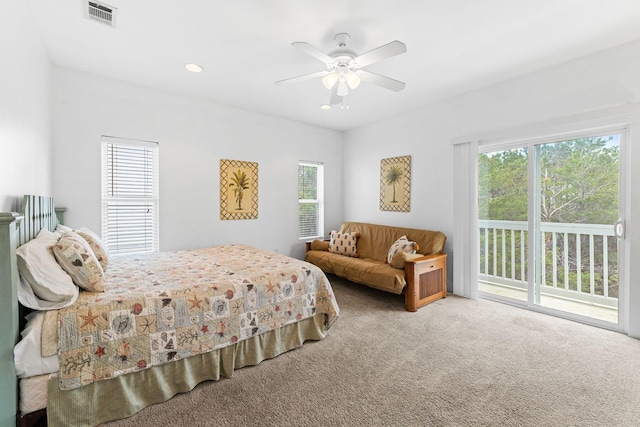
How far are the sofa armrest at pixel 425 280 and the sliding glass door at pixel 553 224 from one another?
53 cm

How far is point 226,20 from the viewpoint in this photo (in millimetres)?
2250

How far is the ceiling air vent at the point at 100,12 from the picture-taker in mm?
2098

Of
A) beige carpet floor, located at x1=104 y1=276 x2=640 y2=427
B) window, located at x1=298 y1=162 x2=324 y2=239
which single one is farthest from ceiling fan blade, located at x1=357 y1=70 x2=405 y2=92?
window, located at x1=298 y1=162 x2=324 y2=239

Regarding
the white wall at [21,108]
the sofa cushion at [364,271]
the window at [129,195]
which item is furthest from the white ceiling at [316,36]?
the sofa cushion at [364,271]

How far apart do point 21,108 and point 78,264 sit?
3.95ft

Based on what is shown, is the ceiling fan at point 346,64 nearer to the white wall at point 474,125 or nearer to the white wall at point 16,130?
the white wall at point 474,125

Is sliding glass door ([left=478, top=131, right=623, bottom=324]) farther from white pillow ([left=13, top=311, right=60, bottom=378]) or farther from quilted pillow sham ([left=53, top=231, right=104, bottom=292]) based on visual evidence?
white pillow ([left=13, top=311, right=60, bottom=378])

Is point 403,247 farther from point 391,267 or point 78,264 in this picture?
point 78,264

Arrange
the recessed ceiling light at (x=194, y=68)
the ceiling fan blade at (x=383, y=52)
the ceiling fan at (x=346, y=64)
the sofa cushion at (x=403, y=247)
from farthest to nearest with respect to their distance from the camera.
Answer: the sofa cushion at (x=403, y=247)
the recessed ceiling light at (x=194, y=68)
the ceiling fan at (x=346, y=64)
the ceiling fan blade at (x=383, y=52)

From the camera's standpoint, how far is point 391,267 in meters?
3.57

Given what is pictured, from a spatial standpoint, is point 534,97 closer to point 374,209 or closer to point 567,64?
point 567,64

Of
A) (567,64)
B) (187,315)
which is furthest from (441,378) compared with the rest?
(567,64)

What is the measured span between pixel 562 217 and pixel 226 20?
3798 millimetres

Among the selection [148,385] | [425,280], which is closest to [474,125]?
[425,280]
